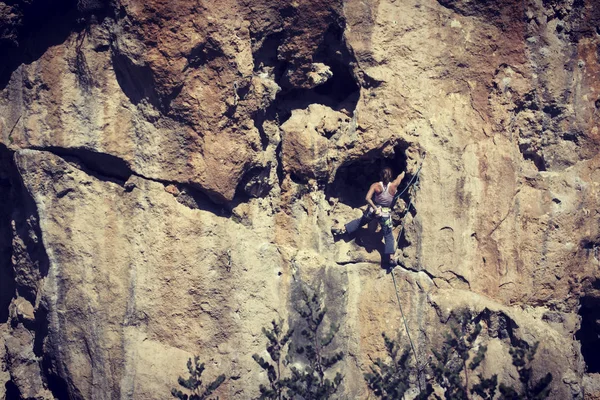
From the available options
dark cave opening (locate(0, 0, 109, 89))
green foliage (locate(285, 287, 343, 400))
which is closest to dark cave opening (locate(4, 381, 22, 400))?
green foliage (locate(285, 287, 343, 400))

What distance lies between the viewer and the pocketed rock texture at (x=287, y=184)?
23.9 ft

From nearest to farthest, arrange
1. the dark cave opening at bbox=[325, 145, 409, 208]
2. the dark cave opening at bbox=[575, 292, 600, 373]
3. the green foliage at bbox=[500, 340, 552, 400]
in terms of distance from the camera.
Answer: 1. the green foliage at bbox=[500, 340, 552, 400]
2. the dark cave opening at bbox=[325, 145, 409, 208]
3. the dark cave opening at bbox=[575, 292, 600, 373]

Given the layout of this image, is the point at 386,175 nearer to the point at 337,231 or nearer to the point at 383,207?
the point at 383,207

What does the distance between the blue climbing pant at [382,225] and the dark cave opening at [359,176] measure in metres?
0.36

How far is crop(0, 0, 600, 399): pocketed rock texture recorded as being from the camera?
286 inches

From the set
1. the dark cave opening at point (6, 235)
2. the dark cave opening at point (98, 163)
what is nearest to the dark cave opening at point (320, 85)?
the dark cave opening at point (98, 163)

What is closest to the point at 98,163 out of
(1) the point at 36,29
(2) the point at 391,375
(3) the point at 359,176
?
(1) the point at 36,29

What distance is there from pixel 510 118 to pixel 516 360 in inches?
126

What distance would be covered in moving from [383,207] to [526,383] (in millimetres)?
2759

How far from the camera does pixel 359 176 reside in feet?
27.6

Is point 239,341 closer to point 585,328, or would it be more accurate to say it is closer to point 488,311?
point 488,311

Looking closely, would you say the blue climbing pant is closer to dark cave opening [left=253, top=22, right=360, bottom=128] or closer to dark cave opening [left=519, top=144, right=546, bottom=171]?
dark cave opening [left=253, top=22, right=360, bottom=128]

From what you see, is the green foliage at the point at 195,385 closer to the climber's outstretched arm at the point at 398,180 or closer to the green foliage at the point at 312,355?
the green foliage at the point at 312,355

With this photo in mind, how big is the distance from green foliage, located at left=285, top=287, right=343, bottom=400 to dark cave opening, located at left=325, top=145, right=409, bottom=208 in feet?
4.69
